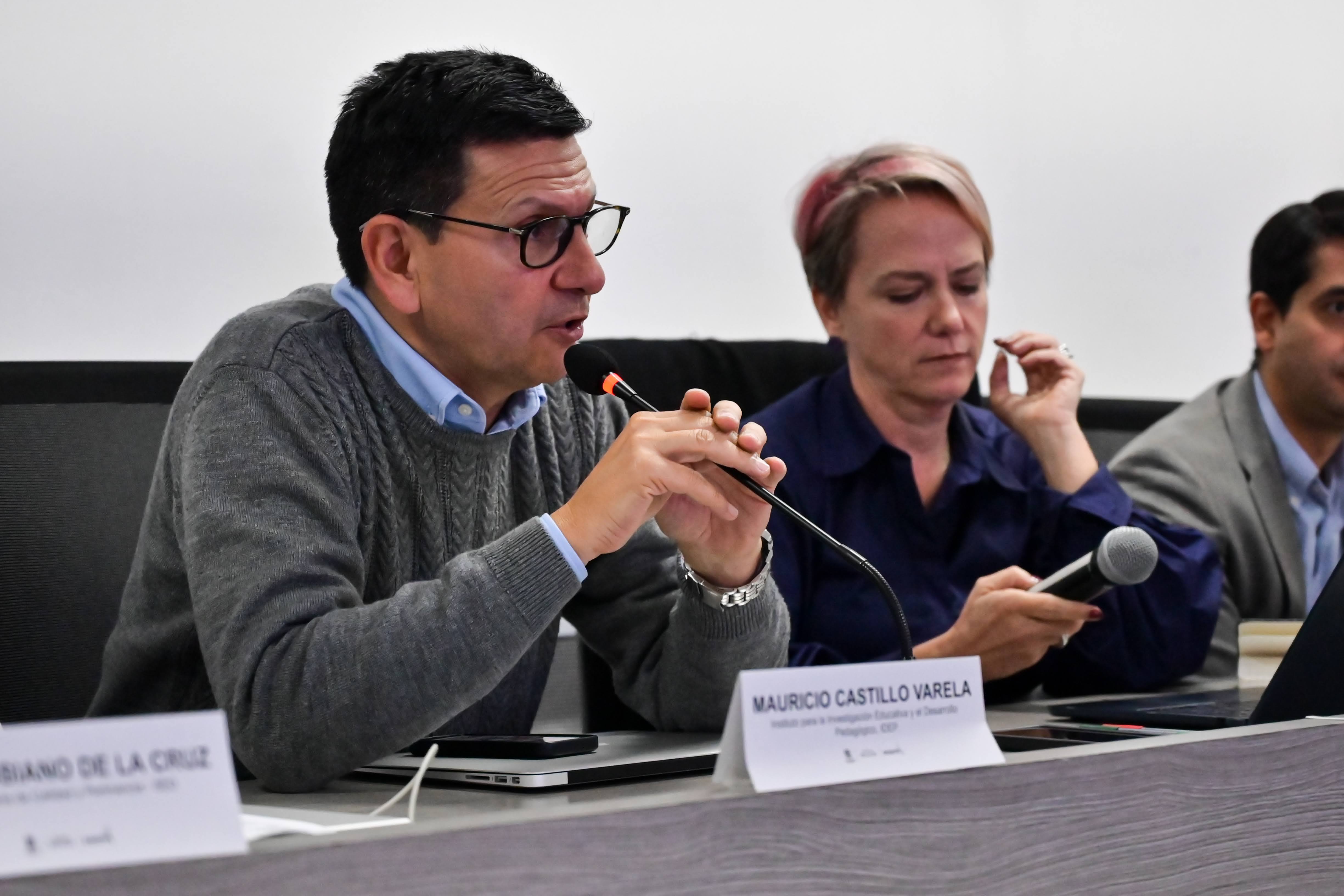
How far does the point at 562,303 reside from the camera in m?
1.17

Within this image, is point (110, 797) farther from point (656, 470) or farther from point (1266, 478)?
point (1266, 478)

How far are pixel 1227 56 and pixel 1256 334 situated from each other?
964 millimetres

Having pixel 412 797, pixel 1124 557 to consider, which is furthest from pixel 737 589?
pixel 412 797

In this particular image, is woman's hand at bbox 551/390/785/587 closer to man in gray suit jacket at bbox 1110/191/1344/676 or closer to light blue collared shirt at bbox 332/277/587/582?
light blue collared shirt at bbox 332/277/587/582

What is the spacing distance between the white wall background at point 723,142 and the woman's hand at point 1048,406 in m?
0.37

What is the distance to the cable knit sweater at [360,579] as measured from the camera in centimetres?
89

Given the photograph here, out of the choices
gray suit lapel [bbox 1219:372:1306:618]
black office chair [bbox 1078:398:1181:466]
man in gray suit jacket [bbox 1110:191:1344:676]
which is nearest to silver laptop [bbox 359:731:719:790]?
man in gray suit jacket [bbox 1110:191:1344:676]

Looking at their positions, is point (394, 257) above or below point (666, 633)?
above

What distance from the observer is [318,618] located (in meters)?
0.92

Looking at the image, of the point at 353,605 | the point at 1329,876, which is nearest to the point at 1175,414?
the point at 1329,876

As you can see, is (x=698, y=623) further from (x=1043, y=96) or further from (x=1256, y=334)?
(x=1043, y=96)

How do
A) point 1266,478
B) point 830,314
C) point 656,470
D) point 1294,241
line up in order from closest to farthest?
point 656,470
point 830,314
point 1266,478
point 1294,241

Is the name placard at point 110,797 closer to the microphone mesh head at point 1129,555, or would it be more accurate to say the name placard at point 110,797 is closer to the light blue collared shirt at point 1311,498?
the microphone mesh head at point 1129,555

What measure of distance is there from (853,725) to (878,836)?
0.17 ft
